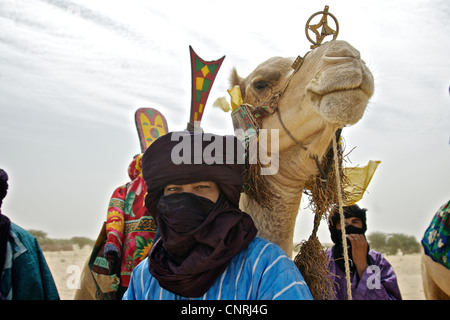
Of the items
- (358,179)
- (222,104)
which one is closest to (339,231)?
(358,179)

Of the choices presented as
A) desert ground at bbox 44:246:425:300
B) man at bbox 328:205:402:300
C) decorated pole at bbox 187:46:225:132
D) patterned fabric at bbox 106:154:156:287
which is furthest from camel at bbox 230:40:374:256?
desert ground at bbox 44:246:425:300

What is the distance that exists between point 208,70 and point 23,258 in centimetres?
213

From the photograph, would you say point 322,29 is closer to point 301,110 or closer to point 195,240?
point 301,110

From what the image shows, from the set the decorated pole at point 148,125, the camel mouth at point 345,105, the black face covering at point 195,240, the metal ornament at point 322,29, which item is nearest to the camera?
the black face covering at point 195,240

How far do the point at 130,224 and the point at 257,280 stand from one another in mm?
1948

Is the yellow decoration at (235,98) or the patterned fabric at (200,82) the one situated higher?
the patterned fabric at (200,82)

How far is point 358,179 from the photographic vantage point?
8.04 ft

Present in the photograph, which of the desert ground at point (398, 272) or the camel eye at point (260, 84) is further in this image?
the desert ground at point (398, 272)

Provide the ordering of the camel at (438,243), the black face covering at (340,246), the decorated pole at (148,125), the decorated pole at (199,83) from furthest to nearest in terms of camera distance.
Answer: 1. the decorated pole at (148,125)
2. the black face covering at (340,246)
3. the camel at (438,243)
4. the decorated pole at (199,83)

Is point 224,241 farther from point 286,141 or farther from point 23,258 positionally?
point 23,258

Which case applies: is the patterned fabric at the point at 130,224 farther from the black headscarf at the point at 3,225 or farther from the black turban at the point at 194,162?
the black turban at the point at 194,162

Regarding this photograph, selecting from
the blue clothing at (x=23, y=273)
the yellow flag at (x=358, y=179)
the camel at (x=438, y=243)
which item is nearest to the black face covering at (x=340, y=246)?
the camel at (x=438, y=243)

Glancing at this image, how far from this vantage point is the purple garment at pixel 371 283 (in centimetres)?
362

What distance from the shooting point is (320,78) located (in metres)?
1.90
